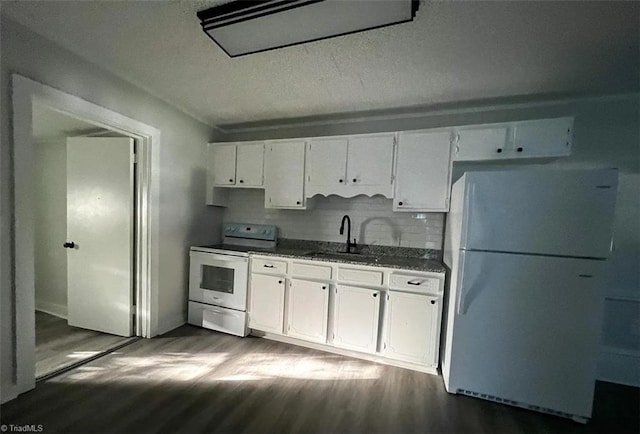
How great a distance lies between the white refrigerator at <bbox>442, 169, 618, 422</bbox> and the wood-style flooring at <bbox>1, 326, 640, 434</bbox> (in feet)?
0.72

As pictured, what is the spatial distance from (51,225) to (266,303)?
287 centimetres

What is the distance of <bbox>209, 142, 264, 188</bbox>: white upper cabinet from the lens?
3062 mm

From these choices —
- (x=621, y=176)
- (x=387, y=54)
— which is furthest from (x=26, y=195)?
(x=621, y=176)

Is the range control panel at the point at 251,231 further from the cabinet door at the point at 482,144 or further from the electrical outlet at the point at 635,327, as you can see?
the electrical outlet at the point at 635,327

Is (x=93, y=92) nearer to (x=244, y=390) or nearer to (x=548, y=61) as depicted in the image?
(x=244, y=390)

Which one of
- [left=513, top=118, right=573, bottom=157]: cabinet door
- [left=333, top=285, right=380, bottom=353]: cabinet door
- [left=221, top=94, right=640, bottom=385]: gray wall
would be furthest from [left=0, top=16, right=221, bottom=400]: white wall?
[left=221, top=94, right=640, bottom=385]: gray wall

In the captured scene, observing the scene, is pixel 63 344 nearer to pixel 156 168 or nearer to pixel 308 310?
pixel 156 168

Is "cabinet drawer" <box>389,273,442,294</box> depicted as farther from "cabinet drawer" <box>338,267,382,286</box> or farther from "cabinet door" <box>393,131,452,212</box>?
"cabinet door" <box>393,131,452,212</box>

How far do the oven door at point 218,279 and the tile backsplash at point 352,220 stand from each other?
720 millimetres

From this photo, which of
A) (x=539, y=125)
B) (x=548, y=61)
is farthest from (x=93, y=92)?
(x=539, y=125)

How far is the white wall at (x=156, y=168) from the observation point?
162 centimetres

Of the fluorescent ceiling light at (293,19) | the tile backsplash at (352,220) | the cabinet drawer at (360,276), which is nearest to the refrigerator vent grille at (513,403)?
the cabinet drawer at (360,276)

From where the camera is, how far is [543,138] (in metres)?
2.17

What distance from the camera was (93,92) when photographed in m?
2.05
